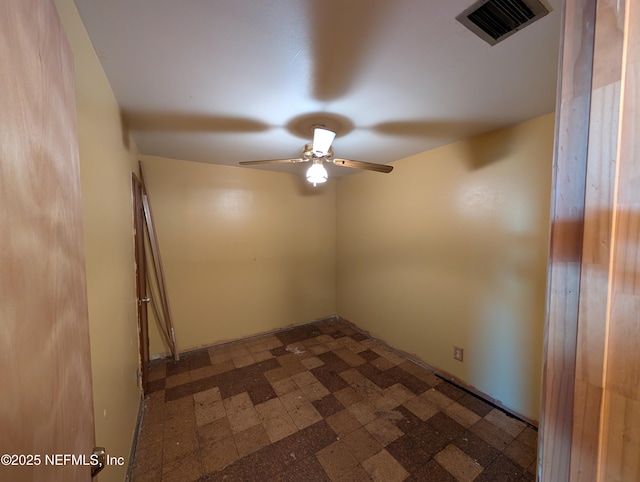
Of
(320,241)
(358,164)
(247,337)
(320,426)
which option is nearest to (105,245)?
(358,164)

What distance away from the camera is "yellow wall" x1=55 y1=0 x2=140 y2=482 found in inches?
38.1

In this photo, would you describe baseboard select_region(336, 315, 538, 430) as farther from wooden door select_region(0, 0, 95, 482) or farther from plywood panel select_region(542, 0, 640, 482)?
wooden door select_region(0, 0, 95, 482)

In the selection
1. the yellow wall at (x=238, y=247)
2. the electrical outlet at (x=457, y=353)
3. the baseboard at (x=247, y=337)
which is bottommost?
the baseboard at (x=247, y=337)

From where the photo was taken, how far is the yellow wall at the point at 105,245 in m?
0.97

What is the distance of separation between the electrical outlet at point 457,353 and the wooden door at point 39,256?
100 inches

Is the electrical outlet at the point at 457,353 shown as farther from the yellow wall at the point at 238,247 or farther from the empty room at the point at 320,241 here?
the yellow wall at the point at 238,247

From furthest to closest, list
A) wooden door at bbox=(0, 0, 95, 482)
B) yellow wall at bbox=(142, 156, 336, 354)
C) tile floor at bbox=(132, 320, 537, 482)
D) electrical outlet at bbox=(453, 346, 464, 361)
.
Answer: yellow wall at bbox=(142, 156, 336, 354) < electrical outlet at bbox=(453, 346, 464, 361) < tile floor at bbox=(132, 320, 537, 482) < wooden door at bbox=(0, 0, 95, 482)

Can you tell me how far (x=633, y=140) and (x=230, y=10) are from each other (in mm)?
1251

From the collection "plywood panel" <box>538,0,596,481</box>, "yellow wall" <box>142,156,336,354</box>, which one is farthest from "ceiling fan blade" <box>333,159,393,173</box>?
"yellow wall" <box>142,156,336,354</box>

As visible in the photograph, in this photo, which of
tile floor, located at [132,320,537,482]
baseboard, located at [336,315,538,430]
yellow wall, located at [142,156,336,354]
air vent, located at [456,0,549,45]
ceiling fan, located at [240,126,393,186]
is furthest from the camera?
yellow wall, located at [142,156,336,354]

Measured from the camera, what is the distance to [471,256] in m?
2.13

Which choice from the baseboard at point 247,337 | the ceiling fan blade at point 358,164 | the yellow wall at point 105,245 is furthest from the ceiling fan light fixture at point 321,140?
the baseboard at point 247,337

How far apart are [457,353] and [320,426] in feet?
4.68

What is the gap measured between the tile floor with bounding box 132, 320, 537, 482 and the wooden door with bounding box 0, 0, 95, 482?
1272 millimetres
